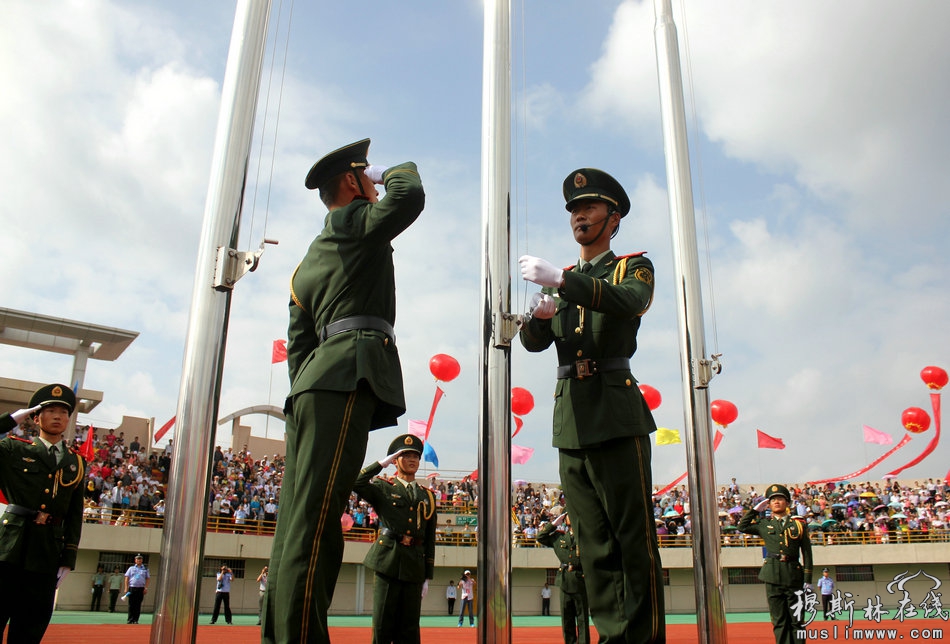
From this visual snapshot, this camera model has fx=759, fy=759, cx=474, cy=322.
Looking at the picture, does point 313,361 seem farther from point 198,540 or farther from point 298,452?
point 198,540

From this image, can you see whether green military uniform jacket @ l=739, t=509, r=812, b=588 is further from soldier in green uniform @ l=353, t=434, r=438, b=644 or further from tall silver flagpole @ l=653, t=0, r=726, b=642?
soldier in green uniform @ l=353, t=434, r=438, b=644

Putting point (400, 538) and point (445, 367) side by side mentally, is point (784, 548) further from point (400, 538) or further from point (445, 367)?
point (445, 367)

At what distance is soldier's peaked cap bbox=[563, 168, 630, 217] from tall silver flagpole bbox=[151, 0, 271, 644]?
170 centimetres

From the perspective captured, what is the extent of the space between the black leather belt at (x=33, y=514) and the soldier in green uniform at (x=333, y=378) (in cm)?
271

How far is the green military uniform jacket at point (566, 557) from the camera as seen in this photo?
1005 centimetres

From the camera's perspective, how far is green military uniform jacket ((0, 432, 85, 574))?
15.4 feet

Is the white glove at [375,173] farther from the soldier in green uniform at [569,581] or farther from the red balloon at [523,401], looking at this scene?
the red balloon at [523,401]

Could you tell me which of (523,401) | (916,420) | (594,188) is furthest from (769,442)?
(594,188)

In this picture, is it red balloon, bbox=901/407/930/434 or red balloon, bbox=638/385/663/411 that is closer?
red balloon, bbox=638/385/663/411

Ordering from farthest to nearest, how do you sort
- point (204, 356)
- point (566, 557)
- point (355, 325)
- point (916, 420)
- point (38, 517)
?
point (916, 420), point (566, 557), point (38, 517), point (204, 356), point (355, 325)

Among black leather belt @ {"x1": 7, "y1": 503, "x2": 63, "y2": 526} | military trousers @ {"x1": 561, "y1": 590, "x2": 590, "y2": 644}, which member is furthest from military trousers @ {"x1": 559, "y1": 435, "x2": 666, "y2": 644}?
military trousers @ {"x1": 561, "y1": 590, "x2": 590, "y2": 644}

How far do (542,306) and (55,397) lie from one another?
366 cm

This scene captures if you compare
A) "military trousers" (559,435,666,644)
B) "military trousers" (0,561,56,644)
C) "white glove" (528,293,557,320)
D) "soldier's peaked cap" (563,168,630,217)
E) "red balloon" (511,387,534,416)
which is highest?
"red balloon" (511,387,534,416)

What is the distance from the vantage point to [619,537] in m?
3.34
